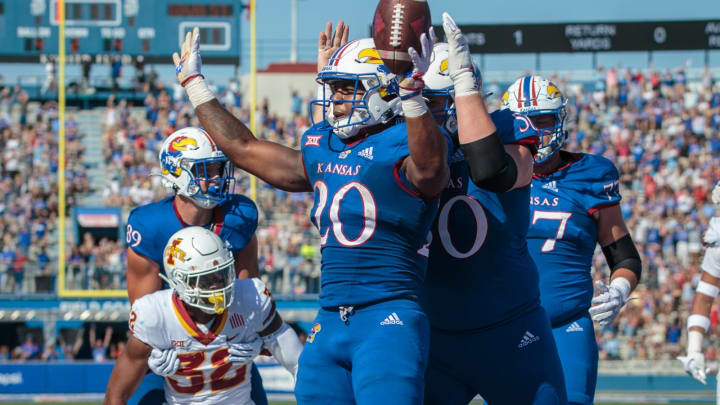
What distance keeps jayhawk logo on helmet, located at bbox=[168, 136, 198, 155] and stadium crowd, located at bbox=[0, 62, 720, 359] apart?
35.3ft

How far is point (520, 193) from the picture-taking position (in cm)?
378

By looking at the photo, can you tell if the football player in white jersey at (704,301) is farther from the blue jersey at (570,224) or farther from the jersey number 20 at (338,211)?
the jersey number 20 at (338,211)

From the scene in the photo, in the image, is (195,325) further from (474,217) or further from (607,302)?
(607,302)

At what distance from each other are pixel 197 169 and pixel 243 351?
1.15 metres

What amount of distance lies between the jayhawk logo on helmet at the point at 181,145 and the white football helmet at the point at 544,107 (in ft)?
5.40

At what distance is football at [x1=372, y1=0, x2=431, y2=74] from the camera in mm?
3346

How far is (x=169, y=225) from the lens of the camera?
5.28 m

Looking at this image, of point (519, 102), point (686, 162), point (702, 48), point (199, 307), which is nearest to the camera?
point (199, 307)

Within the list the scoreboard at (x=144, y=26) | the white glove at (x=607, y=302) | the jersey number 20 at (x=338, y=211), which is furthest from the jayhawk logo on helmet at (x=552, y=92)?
the scoreboard at (x=144, y=26)

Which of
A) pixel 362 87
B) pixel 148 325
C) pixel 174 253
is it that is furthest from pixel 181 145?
pixel 362 87

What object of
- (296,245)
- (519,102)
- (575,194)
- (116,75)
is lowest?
(296,245)

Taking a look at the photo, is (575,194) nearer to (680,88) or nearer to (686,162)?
(686,162)

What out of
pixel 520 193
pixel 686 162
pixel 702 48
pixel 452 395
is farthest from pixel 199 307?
pixel 702 48

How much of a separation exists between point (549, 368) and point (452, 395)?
0.37 metres
